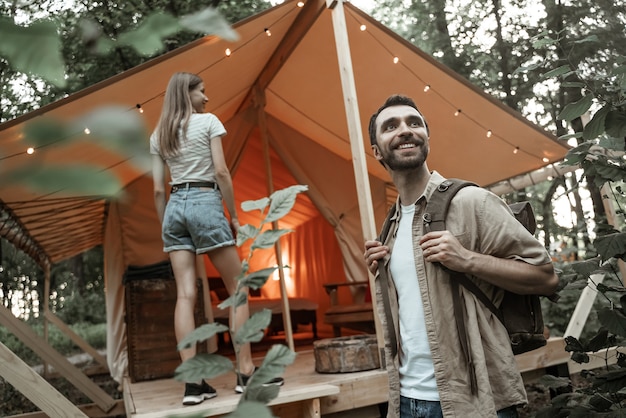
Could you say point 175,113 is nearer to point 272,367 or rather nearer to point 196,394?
point 196,394

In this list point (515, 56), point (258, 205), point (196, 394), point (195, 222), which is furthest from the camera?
point (515, 56)

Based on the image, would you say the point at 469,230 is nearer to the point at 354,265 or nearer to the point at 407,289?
the point at 407,289

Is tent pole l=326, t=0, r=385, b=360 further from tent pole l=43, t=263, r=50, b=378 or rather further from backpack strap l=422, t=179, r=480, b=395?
tent pole l=43, t=263, r=50, b=378

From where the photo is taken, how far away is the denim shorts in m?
2.83

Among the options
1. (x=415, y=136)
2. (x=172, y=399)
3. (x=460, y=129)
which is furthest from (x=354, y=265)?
(x=415, y=136)

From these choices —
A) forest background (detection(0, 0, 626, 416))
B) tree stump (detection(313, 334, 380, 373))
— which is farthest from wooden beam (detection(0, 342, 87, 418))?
forest background (detection(0, 0, 626, 416))

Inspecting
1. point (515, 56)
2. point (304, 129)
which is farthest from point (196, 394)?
point (515, 56)

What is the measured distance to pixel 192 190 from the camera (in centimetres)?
289

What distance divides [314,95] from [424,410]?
14.0 ft

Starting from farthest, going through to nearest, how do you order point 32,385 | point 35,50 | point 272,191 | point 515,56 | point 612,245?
point 515,56 < point 272,191 < point 32,385 < point 612,245 < point 35,50

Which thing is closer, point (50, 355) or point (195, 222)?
point (195, 222)

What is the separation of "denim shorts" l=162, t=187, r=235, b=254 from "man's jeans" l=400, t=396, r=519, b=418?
147 centimetres

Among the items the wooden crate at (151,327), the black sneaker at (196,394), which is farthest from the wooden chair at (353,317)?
the black sneaker at (196,394)

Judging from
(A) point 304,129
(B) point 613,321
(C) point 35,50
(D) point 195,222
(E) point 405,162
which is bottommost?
(B) point 613,321
